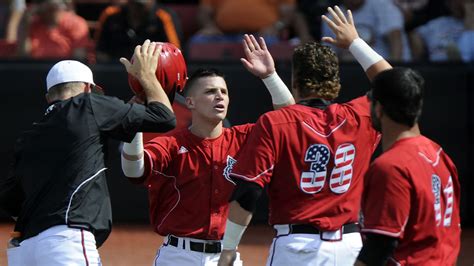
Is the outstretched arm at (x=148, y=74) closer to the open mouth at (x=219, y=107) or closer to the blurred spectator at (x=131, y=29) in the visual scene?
the open mouth at (x=219, y=107)

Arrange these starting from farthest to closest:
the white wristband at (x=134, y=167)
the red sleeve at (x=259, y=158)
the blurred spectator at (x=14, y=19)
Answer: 1. the blurred spectator at (x=14, y=19)
2. the white wristband at (x=134, y=167)
3. the red sleeve at (x=259, y=158)

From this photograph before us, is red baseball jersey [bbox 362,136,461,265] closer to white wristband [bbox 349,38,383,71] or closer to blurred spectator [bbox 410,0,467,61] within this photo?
white wristband [bbox 349,38,383,71]

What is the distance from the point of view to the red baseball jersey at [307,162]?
4.72 m

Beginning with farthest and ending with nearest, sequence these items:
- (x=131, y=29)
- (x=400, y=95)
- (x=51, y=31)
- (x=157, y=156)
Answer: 1. (x=51, y=31)
2. (x=131, y=29)
3. (x=157, y=156)
4. (x=400, y=95)

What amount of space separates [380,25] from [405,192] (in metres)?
6.46

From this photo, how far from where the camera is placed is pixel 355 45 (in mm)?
5090

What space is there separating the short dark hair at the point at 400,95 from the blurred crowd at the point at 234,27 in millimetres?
5980

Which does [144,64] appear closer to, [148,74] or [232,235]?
[148,74]

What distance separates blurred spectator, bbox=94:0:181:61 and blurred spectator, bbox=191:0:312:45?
1.50 feet

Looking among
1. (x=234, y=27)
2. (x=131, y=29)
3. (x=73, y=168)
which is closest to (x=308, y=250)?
(x=73, y=168)

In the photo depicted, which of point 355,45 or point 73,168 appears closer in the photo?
point 73,168

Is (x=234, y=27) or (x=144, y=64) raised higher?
(x=144, y=64)

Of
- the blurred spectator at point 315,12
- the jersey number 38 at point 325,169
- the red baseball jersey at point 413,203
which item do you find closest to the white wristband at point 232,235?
the jersey number 38 at point 325,169

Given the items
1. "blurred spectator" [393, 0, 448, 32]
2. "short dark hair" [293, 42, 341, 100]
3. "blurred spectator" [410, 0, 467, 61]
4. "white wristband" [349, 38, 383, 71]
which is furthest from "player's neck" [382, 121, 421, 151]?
"blurred spectator" [393, 0, 448, 32]
